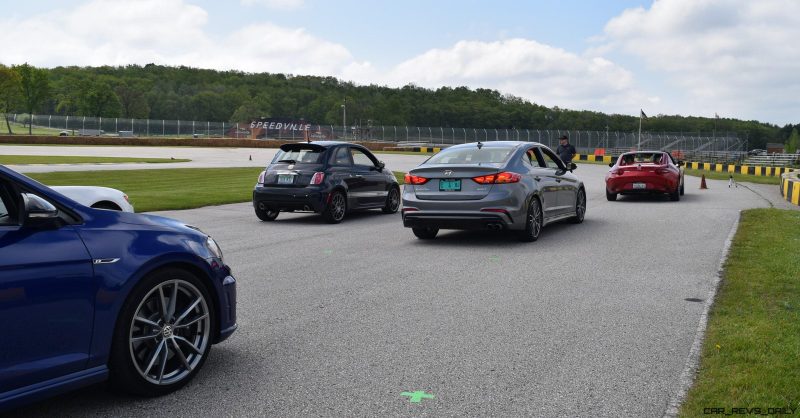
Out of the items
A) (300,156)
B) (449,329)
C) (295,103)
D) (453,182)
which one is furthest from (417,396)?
(295,103)

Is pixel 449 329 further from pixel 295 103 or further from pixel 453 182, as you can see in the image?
pixel 295 103

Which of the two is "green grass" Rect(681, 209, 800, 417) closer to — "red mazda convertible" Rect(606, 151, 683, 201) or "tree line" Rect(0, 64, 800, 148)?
"red mazda convertible" Rect(606, 151, 683, 201)

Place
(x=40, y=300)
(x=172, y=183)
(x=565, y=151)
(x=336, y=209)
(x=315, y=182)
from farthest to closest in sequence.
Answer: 1. (x=172, y=183)
2. (x=565, y=151)
3. (x=336, y=209)
4. (x=315, y=182)
5. (x=40, y=300)

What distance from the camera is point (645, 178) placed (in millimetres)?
19359

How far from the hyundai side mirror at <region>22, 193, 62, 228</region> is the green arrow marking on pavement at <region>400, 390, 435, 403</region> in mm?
2076

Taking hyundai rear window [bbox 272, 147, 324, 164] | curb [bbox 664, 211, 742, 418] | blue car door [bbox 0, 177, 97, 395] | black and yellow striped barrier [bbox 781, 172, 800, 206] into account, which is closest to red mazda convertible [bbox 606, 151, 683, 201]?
black and yellow striped barrier [bbox 781, 172, 800, 206]

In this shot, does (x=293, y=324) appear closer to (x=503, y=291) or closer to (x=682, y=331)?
(x=503, y=291)

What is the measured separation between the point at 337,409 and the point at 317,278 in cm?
413

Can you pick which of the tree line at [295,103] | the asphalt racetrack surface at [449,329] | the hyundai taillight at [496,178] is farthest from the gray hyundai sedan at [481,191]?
the tree line at [295,103]

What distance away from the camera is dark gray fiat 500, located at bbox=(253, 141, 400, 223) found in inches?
551

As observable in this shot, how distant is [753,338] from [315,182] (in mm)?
9560

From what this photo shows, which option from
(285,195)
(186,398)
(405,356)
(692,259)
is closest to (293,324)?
(405,356)

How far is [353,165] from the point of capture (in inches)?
590

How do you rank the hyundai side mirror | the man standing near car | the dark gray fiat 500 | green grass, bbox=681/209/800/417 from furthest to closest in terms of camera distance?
the man standing near car, the dark gray fiat 500, green grass, bbox=681/209/800/417, the hyundai side mirror
